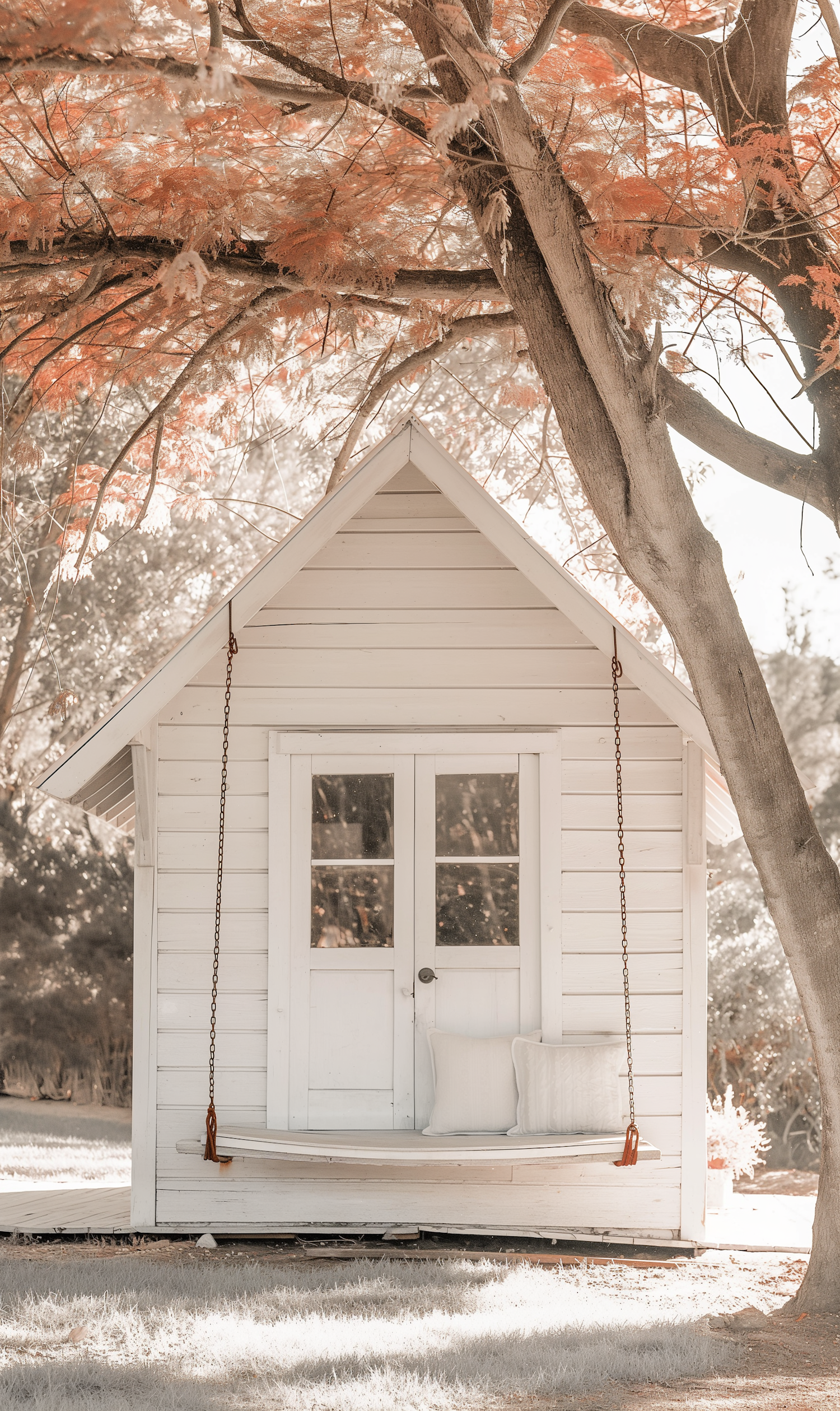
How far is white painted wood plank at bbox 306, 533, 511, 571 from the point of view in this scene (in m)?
6.73

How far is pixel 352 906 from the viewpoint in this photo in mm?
6570

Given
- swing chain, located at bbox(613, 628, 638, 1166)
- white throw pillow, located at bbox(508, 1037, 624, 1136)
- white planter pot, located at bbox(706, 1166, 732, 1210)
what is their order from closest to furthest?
white throw pillow, located at bbox(508, 1037, 624, 1136), swing chain, located at bbox(613, 628, 638, 1166), white planter pot, located at bbox(706, 1166, 732, 1210)

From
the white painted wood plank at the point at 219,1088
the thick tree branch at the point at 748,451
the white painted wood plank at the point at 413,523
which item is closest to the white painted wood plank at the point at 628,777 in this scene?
the white painted wood plank at the point at 413,523

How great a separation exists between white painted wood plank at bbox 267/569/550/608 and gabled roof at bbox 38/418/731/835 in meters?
0.22

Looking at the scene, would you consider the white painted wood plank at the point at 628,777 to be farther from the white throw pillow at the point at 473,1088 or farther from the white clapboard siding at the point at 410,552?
the white throw pillow at the point at 473,1088

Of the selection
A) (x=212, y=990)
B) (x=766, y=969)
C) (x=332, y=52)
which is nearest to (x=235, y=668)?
(x=212, y=990)

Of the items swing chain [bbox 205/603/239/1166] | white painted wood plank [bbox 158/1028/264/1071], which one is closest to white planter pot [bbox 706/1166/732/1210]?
white painted wood plank [bbox 158/1028/264/1071]

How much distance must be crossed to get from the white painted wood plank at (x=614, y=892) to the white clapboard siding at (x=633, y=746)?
0.60m

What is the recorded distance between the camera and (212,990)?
6504 mm

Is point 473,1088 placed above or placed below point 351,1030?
below

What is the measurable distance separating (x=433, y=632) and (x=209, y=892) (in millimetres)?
1798

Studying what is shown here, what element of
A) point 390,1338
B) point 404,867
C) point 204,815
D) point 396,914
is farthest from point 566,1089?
point 204,815

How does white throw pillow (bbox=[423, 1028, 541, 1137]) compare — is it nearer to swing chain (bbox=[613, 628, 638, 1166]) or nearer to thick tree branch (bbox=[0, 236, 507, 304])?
swing chain (bbox=[613, 628, 638, 1166])

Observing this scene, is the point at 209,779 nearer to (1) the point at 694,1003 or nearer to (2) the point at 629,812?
(2) the point at 629,812
